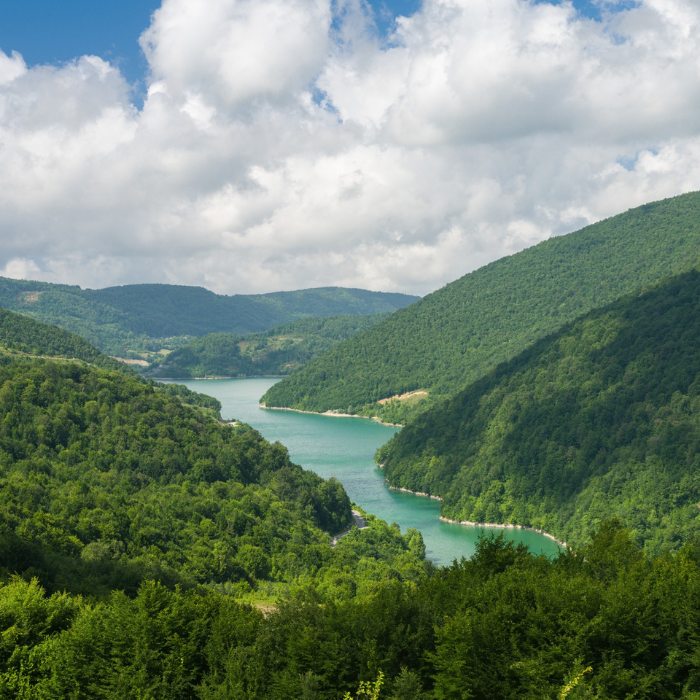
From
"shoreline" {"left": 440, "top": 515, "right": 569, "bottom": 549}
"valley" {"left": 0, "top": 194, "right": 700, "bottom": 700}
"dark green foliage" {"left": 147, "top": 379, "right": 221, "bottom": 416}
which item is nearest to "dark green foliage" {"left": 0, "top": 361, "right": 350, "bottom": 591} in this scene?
"valley" {"left": 0, "top": 194, "right": 700, "bottom": 700}

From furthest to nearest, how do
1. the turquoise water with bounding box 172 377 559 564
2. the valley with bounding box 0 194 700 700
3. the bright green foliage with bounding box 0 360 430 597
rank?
the turquoise water with bounding box 172 377 559 564
the bright green foliage with bounding box 0 360 430 597
the valley with bounding box 0 194 700 700

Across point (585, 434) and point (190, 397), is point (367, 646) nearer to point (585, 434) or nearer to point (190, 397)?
point (585, 434)

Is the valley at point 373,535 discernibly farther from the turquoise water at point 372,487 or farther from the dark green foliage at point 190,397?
the dark green foliage at point 190,397

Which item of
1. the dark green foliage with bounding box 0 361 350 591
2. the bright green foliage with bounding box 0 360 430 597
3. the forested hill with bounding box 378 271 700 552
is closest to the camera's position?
the bright green foliage with bounding box 0 360 430 597

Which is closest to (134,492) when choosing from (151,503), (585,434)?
(151,503)

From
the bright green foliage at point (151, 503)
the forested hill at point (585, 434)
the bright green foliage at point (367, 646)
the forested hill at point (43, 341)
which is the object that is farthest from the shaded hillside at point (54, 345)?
the bright green foliage at point (367, 646)

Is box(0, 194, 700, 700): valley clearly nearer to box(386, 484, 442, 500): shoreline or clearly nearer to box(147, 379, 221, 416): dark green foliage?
box(386, 484, 442, 500): shoreline

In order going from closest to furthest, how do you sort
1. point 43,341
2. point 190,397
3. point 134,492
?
point 134,492 < point 43,341 < point 190,397
